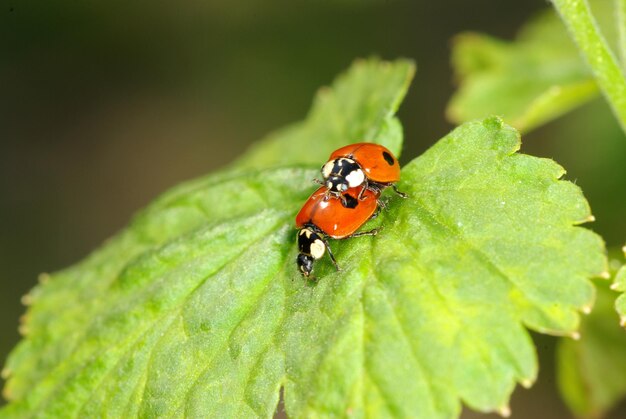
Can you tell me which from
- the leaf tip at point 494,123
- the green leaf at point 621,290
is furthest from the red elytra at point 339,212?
the green leaf at point 621,290

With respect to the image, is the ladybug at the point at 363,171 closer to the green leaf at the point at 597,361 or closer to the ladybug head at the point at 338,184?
the ladybug head at the point at 338,184

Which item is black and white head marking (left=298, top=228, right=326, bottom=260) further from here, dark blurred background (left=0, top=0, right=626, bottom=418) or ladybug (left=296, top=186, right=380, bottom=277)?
dark blurred background (left=0, top=0, right=626, bottom=418)

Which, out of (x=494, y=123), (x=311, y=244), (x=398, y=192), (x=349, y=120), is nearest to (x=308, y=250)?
(x=311, y=244)

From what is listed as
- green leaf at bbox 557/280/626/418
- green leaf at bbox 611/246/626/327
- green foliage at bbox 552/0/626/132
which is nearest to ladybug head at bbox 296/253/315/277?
green leaf at bbox 611/246/626/327

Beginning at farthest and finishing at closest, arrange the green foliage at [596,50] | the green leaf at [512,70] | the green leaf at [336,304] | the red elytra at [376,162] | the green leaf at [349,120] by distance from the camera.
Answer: the green leaf at [512,70] < the green leaf at [349,120] < the green foliage at [596,50] < the red elytra at [376,162] < the green leaf at [336,304]

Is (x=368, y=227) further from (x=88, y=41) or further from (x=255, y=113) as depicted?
(x=88, y=41)

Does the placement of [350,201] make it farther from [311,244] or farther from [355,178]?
[311,244]
